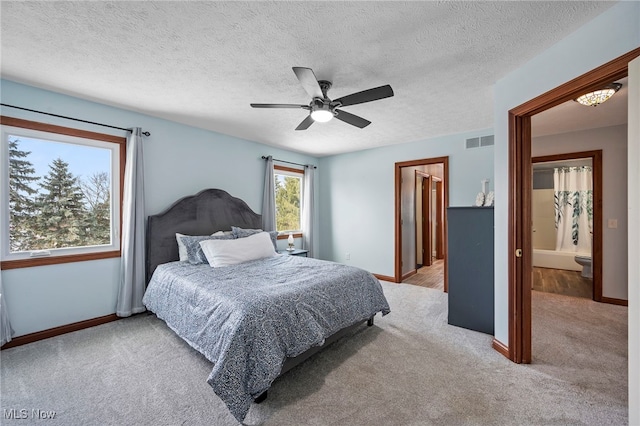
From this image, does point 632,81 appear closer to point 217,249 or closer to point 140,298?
point 217,249

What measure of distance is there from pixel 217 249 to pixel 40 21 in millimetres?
2346

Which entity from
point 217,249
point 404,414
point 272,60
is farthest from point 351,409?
point 272,60

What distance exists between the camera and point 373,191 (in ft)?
16.8

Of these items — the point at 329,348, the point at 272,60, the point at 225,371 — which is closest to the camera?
the point at 225,371

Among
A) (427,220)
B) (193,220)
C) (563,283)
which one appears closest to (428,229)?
(427,220)

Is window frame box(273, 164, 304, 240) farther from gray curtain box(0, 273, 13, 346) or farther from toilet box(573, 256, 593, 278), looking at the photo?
toilet box(573, 256, 593, 278)

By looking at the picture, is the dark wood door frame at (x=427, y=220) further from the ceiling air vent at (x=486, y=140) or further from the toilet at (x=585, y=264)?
the toilet at (x=585, y=264)

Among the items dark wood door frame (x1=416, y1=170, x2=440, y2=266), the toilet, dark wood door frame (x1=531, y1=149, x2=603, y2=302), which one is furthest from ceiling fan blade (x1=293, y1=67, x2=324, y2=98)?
the toilet

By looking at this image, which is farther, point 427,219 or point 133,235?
point 427,219

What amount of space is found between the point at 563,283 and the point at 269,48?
5.99 m

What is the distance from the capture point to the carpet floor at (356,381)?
1673 mm

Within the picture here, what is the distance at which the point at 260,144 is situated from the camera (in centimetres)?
470

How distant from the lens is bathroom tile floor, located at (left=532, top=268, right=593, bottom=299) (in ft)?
13.6

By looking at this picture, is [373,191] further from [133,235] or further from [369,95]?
[133,235]
